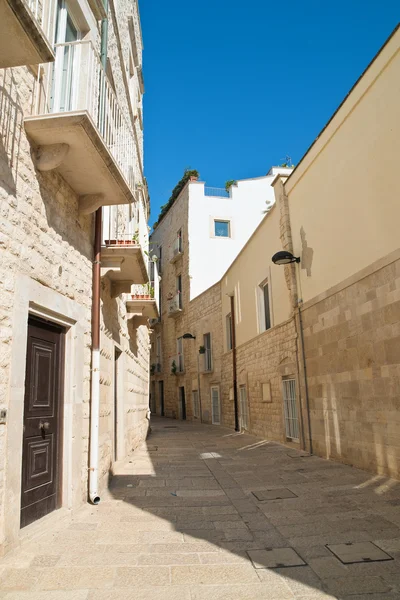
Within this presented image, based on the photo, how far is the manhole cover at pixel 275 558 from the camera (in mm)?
3479

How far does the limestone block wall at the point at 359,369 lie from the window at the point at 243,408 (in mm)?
6114

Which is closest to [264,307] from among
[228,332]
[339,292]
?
[228,332]

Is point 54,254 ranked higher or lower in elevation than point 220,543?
higher

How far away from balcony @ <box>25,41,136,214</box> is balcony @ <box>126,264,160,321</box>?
425 cm

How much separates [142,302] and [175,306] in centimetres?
1522

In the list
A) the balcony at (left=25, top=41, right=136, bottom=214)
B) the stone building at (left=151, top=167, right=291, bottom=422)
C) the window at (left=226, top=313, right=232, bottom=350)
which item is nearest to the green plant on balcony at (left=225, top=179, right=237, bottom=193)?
the stone building at (left=151, top=167, right=291, bottom=422)

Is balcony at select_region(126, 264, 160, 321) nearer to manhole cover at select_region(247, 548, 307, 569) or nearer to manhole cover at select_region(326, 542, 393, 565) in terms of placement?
manhole cover at select_region(247, 548, 307, 569)

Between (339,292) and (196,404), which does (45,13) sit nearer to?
(339,292)

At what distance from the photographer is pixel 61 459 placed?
4773mm

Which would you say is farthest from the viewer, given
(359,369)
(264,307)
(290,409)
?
(264,307)

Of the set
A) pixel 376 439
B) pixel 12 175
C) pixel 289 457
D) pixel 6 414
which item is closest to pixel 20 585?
pixel 6 414

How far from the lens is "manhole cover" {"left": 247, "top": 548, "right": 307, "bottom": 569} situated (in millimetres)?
3479

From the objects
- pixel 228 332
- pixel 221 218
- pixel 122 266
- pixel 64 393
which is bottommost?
pixel 64 393

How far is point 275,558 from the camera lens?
11.9 ft
